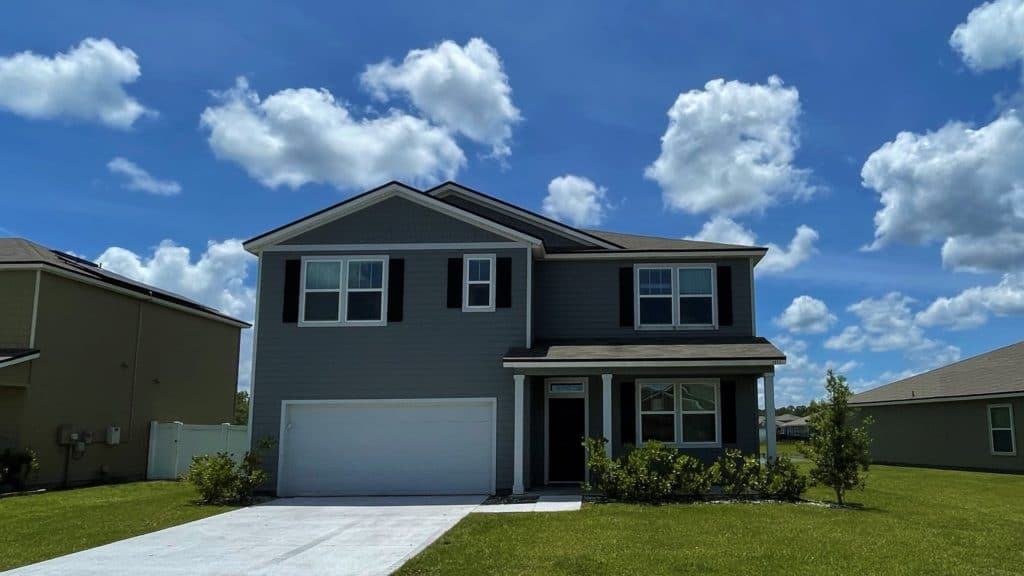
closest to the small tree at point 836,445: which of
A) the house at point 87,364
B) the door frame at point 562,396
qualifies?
the door frame at point 562,396

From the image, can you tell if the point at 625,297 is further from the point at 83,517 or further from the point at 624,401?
the point at 83,517

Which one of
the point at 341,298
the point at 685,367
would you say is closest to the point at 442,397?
the point at 341,298

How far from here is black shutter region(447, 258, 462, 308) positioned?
1767 centimetres

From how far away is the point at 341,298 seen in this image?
707 inches

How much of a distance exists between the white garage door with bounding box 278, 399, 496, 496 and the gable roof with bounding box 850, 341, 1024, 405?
56.9 ft

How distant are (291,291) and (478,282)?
4095 mm

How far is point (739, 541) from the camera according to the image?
1082 centimetres

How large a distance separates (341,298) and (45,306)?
7544mm

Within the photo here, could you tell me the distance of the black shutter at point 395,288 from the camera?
17750 millimetres

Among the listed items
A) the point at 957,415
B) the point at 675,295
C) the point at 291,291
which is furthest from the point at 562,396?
the point at 957,415

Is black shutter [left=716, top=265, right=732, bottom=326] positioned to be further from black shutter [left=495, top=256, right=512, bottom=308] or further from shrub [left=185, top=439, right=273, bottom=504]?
shrub [left=185, top=439, right=273, bottom=504]

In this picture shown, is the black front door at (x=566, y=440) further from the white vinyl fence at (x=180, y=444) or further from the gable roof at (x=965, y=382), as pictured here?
the gable roof at (x=965, y=382)

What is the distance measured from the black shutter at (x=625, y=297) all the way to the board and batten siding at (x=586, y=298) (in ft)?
0.30

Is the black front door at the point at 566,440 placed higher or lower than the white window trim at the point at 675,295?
lower
